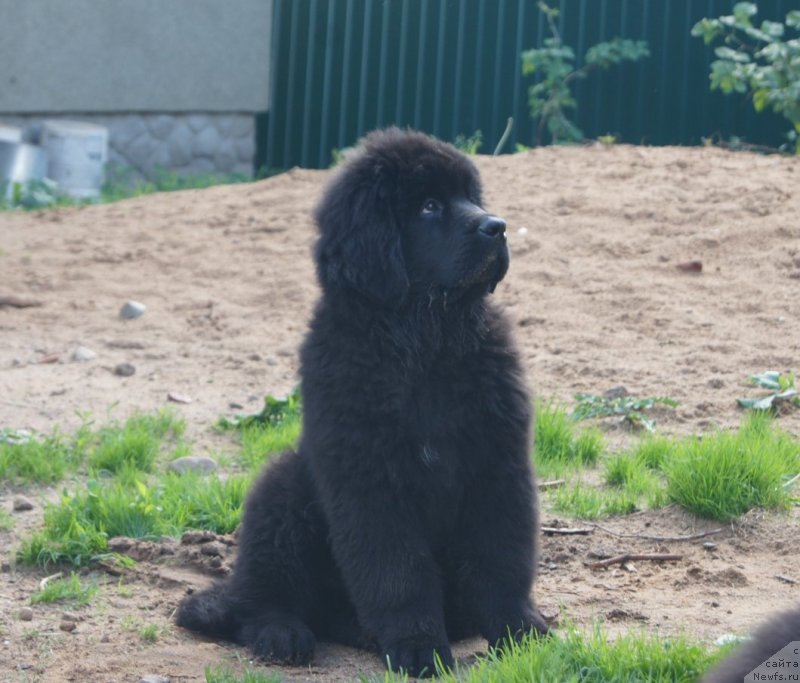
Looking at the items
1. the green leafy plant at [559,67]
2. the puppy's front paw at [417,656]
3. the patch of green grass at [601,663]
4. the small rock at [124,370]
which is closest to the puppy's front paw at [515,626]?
the puppy's front paw at [417,656]

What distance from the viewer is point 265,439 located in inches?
207

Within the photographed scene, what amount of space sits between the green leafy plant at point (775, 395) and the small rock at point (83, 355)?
319cm

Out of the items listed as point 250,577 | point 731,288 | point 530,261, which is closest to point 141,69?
point 530,261

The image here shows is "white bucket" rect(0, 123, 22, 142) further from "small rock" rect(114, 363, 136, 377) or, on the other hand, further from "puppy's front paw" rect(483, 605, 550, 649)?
"puppy's front paw" rect(483, 605, 550, 649)

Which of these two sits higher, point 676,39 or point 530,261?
point 676,39

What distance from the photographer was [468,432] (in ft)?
11.8

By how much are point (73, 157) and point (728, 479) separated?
7997 mm

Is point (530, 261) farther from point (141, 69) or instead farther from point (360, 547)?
point (141, 69)

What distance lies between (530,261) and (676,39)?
4864 millimetres

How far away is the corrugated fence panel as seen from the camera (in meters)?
11.1

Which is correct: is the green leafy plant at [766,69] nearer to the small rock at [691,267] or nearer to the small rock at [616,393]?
the small rock at [691,267]

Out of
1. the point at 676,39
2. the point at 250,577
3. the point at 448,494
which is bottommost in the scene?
the point at 250,577

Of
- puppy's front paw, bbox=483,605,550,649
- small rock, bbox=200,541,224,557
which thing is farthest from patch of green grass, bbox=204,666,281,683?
small rock, bbox=200,541,224,557

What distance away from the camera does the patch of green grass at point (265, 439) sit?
5.16m
